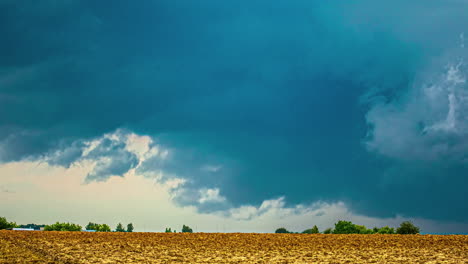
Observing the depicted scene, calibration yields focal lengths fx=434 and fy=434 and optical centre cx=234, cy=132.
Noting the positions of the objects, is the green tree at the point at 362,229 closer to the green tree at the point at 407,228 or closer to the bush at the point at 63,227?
the green tree at the point at 407,228

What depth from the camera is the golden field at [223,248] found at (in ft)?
120

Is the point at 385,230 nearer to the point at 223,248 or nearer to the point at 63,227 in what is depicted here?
the point at 223,248

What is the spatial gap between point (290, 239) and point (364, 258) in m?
11.9

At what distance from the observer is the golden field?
120ft

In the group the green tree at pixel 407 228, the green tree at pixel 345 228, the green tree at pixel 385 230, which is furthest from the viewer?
the green tree at pixel 345 228

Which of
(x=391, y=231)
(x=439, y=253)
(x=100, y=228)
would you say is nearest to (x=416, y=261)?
(x=439, y=253)

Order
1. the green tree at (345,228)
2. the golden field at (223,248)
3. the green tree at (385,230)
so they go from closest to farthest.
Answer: the golden field at (223,248) → the green tree at (385,230) → the green tree at (345,228)

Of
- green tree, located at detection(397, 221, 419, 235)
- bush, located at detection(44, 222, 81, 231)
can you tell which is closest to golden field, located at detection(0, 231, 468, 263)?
green tree, located at detection(397, 221, 419, 235)

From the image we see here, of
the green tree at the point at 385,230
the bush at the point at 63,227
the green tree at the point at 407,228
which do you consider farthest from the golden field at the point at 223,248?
the bush at the point at 63,227

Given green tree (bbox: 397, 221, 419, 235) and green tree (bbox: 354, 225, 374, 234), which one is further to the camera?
green tree (bbox: 354, 225, 374, 234)

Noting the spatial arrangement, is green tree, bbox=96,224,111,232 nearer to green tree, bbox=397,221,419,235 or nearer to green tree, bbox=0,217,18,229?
green tree, bbox=0,217,18,229

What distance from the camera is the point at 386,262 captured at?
36250mm

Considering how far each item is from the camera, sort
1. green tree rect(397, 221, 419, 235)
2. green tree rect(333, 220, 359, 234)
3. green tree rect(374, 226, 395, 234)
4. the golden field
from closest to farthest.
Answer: the golden field < green tree rect(397, 221, 419, 235) < green tree rect(374, 226, 395, 234) < green tree rect(333, 220, 359, 234)

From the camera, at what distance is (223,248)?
42500mm
